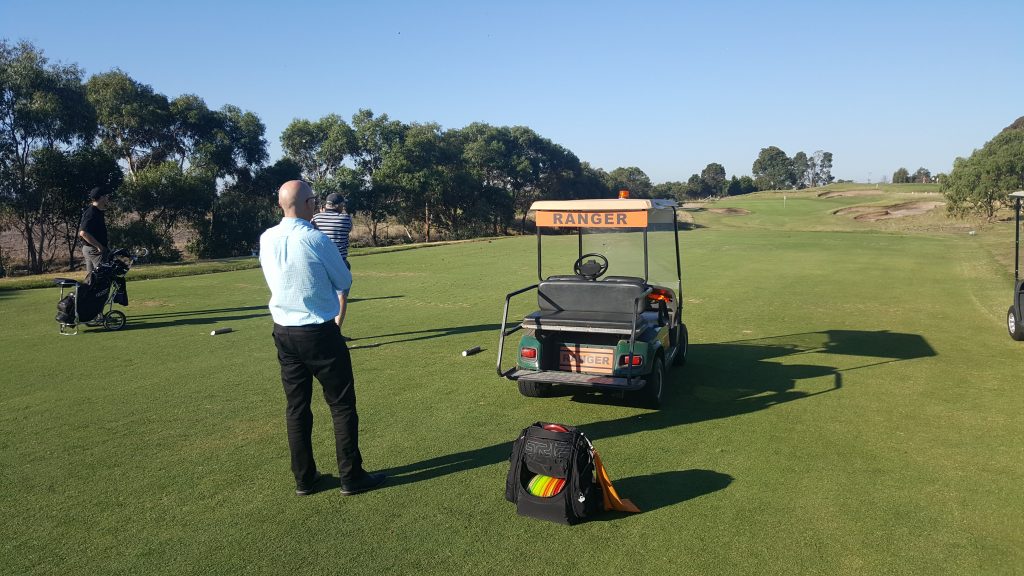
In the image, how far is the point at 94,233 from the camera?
33.1 feet

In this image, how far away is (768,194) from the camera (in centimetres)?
8156

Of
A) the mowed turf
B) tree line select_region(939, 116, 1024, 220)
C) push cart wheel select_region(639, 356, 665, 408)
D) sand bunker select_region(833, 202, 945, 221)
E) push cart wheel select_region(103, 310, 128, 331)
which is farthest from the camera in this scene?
sand bunker select_region(833, 202, 945, 221)

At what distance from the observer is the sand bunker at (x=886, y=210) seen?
1975 inches

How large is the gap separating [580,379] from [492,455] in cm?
127

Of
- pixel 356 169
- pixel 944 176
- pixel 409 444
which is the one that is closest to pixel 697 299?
pixel 409 444

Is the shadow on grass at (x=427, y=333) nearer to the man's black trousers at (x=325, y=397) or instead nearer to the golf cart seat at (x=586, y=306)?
the golf cart seat at (x=586, y=306)

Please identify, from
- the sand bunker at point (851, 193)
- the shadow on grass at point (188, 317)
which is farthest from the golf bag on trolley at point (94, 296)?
the sand bunker at point (851, 193)

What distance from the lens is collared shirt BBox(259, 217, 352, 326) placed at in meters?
4.42

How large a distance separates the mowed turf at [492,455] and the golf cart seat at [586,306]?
87 centimetres

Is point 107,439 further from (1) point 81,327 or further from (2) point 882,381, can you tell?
(2) point 882,381

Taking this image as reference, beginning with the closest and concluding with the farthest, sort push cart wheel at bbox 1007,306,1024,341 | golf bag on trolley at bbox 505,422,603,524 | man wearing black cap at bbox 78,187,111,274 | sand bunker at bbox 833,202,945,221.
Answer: golf bag on trolley at bbox 505,422,603,524 < push cart wheel at bbox 1007,306,1024,341 < man wearing black cap at bbox 78,187,111,274 < sand bunker at bbox 833,202,945,221

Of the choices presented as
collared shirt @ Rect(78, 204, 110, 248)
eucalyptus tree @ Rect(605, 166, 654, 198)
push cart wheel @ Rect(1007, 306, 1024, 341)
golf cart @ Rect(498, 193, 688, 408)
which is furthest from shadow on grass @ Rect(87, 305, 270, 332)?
eucalyptus tree @ Rect(605, 166, 654, 198)

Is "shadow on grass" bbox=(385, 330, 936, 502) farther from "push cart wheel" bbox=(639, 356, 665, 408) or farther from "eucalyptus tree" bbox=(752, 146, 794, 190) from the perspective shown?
"eucalyptus tree" bbox=(752, 146, 794, 190)

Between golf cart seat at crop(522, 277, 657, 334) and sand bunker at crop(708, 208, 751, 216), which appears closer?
golf cart seat at crop(522, 277, 657, 334)
